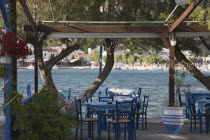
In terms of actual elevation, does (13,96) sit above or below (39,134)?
above

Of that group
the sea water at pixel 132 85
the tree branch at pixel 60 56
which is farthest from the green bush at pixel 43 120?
the sea water at pixel 132 85

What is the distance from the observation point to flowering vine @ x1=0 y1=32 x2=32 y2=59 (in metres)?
Answer: 5.92

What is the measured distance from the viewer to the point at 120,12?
13.7 meters

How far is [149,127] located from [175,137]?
1.68 m

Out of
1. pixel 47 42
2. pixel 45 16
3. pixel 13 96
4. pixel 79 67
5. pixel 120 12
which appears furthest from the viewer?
pixel 79 67

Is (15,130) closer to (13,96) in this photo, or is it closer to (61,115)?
(13,96)

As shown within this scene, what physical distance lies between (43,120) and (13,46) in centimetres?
136

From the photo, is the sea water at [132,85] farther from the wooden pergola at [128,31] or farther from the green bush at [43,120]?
the green bush at [43,120]

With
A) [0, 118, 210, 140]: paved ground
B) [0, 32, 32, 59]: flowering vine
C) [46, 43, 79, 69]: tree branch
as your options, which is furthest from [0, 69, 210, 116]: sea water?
[0, 32, 32, 59]: flowering vine

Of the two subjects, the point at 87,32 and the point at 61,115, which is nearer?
the point at 61,115

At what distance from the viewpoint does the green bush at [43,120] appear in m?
6.53

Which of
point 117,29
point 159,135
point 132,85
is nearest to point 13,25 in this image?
point 159,135

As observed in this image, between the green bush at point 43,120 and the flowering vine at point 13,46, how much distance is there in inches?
→ 31.8

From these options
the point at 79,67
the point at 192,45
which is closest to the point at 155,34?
the point at 192,45
